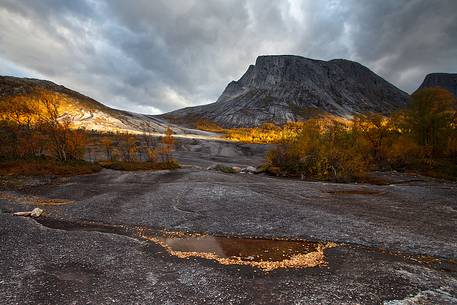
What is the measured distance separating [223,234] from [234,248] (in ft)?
8.51

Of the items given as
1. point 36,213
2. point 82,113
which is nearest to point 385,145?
point 36,213

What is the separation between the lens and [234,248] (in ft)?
55.6

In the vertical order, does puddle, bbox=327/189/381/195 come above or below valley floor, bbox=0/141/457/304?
above

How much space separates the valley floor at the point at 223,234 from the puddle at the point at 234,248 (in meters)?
0.49

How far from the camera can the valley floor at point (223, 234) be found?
11445 mm

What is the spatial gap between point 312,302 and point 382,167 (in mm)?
56097

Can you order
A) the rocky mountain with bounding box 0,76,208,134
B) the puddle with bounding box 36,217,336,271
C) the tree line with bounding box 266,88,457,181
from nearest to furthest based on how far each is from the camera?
the puddle with bounding box 36,217,336,271 < the tree line with bounding box 266,88,457,181 < the rocky mountain with bounding box 0,76,208,134

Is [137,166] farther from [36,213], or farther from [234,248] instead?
[234,248]

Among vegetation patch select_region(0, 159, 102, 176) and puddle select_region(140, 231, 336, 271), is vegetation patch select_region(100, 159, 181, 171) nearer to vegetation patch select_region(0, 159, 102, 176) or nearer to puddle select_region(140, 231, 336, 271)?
vegetation patch select_region(0, 159, 102, 176)

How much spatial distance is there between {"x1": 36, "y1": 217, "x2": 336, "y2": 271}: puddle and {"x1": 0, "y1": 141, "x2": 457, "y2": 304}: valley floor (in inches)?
19.2

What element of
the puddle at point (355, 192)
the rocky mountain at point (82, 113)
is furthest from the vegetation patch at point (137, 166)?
the rocky mountain at point (82, 113)

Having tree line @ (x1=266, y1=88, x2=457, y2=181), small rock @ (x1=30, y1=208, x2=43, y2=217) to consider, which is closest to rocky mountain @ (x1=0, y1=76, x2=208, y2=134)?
tree line @ (x1=266, y1=88, x2=457, y2=181)

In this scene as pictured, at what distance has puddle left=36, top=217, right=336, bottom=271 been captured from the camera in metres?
14.7

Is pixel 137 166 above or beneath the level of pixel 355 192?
above
